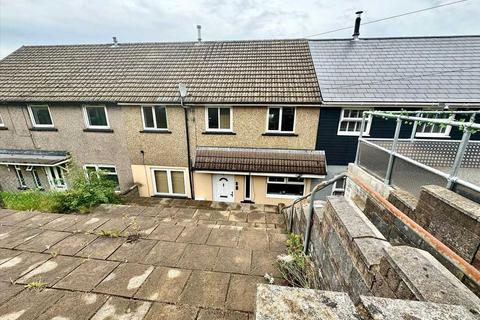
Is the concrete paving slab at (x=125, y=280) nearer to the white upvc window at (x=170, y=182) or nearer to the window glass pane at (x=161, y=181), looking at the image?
the white upvc window at (x=170, y=182)

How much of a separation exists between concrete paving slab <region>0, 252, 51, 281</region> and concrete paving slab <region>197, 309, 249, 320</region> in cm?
284

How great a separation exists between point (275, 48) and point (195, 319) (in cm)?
1200

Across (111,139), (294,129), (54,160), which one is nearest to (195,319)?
(294,129)

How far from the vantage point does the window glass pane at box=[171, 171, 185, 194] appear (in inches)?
395

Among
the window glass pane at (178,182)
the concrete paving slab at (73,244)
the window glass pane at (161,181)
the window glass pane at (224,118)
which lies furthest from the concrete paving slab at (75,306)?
the window glass pane at (161,181)

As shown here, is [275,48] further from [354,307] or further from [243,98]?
[354,307]

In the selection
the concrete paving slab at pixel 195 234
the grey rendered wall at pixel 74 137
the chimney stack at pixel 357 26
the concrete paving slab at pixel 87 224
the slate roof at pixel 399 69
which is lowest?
the concrete paving slab at pixel 195 234

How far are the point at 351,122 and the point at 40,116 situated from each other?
14.8 meters

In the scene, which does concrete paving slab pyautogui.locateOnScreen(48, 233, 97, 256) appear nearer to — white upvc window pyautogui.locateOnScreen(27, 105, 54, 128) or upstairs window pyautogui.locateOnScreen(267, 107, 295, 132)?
upstairs window pyautogui.locateOnScreen(267, 107, 295, 132)

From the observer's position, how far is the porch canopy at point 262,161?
8398mm

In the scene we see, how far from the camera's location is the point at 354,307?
0.95 metres

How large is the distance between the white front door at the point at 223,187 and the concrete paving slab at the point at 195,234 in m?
5.04

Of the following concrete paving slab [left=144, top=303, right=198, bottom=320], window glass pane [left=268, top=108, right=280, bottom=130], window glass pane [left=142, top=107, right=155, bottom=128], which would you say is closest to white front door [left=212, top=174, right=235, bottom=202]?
window glass pane [left=268, top=108, right=280, bottom=130]

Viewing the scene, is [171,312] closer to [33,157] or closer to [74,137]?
[74,137]
